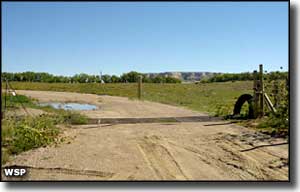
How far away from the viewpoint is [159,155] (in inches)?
210

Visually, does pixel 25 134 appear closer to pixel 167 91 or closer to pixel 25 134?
pixel 25 134

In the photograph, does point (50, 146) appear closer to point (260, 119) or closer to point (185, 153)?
point (185, 153)

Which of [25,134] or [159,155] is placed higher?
[25,134]

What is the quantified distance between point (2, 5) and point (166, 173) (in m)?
2.64

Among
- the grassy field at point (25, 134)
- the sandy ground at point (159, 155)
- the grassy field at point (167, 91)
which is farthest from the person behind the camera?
the grassy field at point (167, 91)

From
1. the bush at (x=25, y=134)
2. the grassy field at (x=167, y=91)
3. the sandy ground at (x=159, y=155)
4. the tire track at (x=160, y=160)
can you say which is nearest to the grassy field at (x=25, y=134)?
the bush at (x=25, y=134)

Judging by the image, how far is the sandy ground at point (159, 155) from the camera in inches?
179

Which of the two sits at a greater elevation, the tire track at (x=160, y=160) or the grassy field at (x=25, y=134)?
the grassy field at (x=25, y=134)

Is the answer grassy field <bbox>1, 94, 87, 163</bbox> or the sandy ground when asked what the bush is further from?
the sandy ground

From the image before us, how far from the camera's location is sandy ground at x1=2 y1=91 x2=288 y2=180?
4.56 meters

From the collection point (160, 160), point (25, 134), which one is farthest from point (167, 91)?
point (160, 160)

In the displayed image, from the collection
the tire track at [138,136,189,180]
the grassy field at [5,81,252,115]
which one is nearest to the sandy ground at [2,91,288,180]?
the tire track at [138,136,189,180]

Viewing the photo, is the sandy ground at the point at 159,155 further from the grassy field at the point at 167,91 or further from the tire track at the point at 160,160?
the grassy field at the point at 167,91

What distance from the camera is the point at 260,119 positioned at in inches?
310
